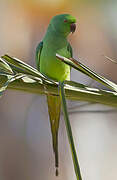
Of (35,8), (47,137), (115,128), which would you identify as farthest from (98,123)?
(35,8)

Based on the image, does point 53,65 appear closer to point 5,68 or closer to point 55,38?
point 55,38

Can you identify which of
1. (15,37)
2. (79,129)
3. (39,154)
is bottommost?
(39,154)

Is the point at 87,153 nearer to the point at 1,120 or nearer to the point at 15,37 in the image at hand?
the point at 1,120

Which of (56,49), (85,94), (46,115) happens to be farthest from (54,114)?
(46,115)

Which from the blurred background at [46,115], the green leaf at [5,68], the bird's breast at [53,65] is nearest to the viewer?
the green leaf at [5,68]

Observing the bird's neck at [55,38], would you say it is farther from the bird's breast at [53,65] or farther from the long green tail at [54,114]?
the long green tail at [54,114]

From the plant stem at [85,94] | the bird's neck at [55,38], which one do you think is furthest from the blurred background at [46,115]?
the plant stem at [85,94]
